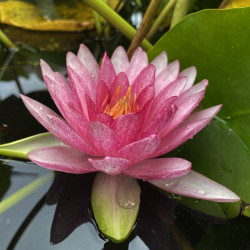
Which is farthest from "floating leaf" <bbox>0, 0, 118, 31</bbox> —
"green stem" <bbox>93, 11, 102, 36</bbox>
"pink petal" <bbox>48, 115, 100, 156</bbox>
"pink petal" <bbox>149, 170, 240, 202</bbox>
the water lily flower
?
"pink petal" <bbox>149, 170, 240, 202</bbox>

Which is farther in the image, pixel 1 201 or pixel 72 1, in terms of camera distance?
pixel 72 1

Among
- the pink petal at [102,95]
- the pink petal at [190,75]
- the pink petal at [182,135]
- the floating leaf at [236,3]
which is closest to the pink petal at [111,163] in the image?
the pink petal at [182,135]

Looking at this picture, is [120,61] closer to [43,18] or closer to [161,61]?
[161,61]

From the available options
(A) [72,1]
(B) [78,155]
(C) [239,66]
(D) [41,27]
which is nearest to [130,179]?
(B) [78,155]

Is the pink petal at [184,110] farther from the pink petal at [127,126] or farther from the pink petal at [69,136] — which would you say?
the pink petal at [69,136]

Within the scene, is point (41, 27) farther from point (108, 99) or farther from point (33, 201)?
point (33, 201)

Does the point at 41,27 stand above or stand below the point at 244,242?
below

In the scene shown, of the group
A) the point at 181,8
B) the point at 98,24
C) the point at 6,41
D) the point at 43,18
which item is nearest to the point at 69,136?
the point at 181,8
